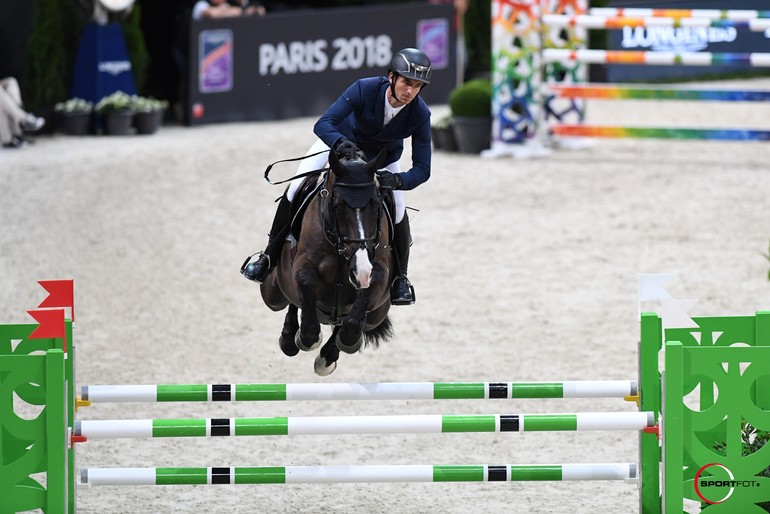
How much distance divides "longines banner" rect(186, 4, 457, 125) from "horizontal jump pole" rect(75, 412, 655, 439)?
9.92 m

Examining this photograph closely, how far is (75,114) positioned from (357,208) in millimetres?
9897

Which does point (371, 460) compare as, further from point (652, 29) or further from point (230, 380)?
point (652, 29)

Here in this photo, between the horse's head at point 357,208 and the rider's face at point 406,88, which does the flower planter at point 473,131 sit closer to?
the rider's face at point 406,88

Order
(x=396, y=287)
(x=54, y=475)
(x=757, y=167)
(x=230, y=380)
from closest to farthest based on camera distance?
(x=54, y=475) < (x=396, y=287) < (x=230, y=380) < (x=757, y=167)

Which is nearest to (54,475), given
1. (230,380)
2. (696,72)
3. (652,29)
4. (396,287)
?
(396,287)

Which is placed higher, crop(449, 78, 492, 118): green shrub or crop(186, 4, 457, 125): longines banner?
crop(186, 4, 457, 125): longines banner

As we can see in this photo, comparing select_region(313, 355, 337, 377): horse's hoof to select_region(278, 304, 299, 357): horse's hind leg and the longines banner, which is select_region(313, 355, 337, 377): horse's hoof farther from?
the longines banner

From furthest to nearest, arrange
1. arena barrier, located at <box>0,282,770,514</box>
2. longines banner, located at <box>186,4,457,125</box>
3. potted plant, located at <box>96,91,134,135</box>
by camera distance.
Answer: longines banner, located at <box>186,4,457,125</box> < potted plant, located at <box>96,91,134,135</box> < arena barrier, located at <box>0,282,770,514</box>

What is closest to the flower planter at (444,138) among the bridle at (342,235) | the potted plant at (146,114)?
the potted plant at (146,114)

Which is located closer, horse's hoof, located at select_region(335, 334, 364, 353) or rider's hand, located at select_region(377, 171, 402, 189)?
Answer: rider's hand, located at select_region(377, 171, 402, 189)

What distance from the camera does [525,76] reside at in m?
14.5

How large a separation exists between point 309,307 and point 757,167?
30.8 feet

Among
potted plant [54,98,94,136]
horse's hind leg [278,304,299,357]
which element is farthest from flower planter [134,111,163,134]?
horse's hind leg [278,304,299,357]

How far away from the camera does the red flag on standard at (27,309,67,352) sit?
5.73 meters
